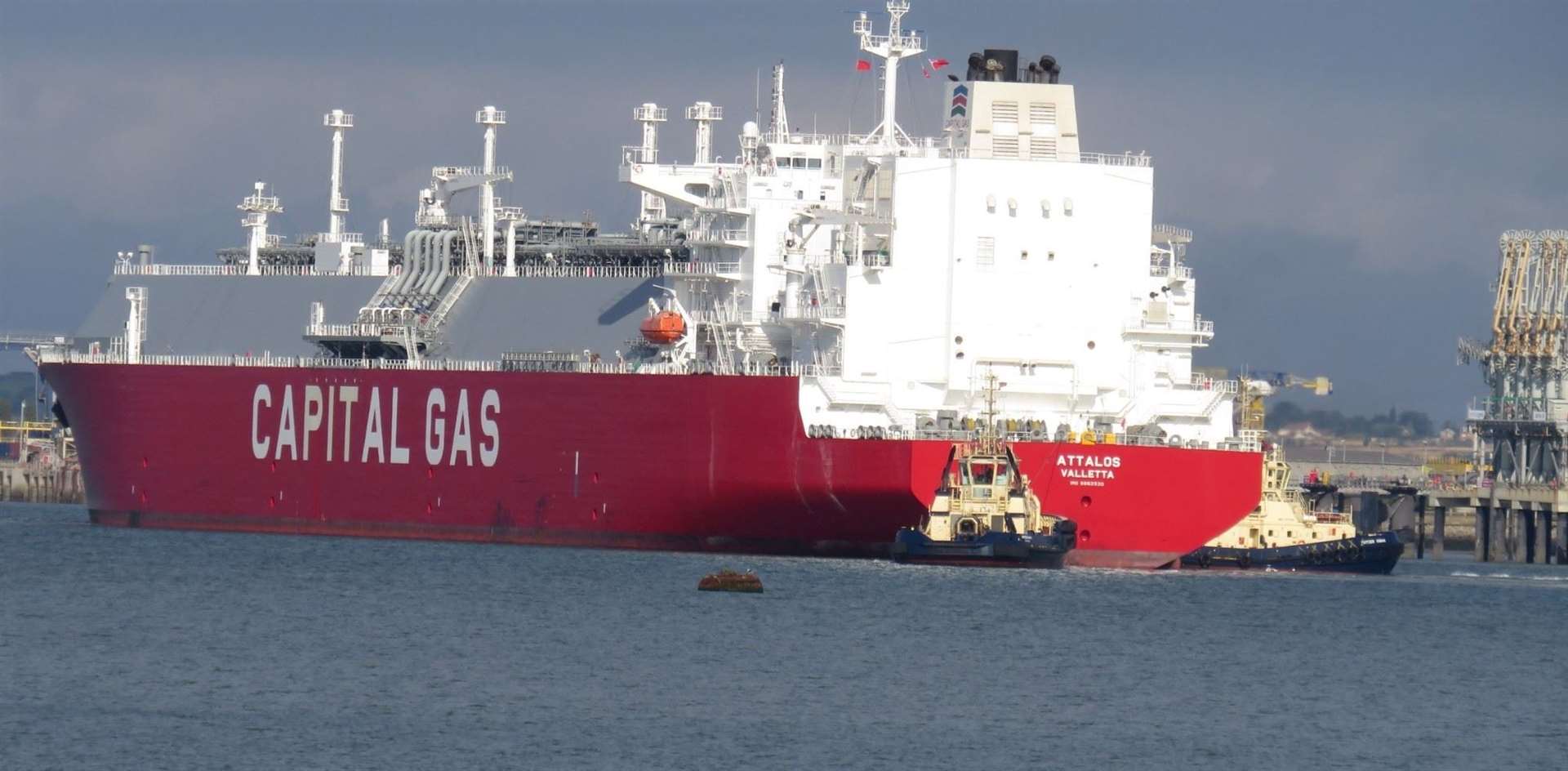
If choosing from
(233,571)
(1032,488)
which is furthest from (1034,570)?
(233,571)

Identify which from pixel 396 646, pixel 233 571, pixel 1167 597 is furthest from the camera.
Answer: pixel 233 571

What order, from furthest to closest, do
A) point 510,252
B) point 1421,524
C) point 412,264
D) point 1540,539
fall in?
point 1421,524 → point 1540,539 → point 412,264 → point 510,252

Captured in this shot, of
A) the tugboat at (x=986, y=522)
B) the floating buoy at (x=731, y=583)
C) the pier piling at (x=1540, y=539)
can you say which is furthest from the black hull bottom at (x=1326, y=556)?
the pier piling at (x=1540, y=539)

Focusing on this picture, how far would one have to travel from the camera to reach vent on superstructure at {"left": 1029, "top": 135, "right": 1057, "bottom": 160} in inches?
1943

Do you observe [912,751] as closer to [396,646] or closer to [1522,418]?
[396,646]

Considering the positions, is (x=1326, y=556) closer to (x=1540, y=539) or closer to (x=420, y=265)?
(x=1540, y=539)

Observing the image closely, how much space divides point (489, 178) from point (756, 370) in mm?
12946

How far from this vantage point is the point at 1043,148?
162 feet

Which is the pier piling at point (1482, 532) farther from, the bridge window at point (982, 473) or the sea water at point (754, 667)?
the bridge window at point (982, 473)

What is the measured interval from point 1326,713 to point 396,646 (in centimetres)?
1161

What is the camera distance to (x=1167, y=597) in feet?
146

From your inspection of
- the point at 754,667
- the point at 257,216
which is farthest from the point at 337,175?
the point at 754,667

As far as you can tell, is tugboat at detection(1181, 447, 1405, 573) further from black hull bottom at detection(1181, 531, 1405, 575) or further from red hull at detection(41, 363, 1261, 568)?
red hull at detection(41, 363, 1261, 568)

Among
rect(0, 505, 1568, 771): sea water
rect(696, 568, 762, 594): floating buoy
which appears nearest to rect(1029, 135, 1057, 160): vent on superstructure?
rect(0, 505, 1568, 771): sea water
